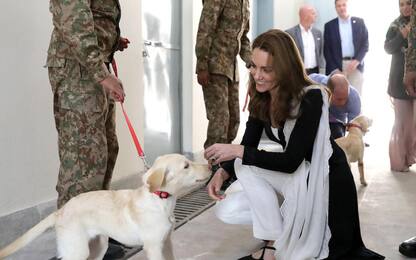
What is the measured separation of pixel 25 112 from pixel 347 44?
4.35 meters

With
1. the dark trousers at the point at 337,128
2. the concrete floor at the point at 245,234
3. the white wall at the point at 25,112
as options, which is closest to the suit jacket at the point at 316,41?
the dark trousers at the point at 337,128

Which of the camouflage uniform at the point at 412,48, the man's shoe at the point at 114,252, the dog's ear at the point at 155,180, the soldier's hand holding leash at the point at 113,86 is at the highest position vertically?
the camouflage uniform at the point at 412,48

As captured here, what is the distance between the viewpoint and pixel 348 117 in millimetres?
4117

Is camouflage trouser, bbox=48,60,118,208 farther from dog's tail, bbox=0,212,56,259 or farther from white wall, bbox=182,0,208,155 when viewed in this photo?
white wall, bbox=182,0,208,155

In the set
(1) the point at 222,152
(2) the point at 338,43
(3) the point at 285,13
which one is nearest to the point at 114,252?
(1) the point at 222,152

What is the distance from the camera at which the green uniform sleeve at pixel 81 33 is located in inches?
74.4

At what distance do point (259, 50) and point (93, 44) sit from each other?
68 cm

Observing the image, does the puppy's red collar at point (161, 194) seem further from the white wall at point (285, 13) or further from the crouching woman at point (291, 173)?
the white wall at point (285, 13)

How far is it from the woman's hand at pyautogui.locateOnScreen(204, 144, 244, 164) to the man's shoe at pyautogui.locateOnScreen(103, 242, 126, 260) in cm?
73

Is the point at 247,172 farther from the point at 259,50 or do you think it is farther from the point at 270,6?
the point at 270,6

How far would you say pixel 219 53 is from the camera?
368cm

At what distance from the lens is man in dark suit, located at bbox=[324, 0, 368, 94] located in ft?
18.7

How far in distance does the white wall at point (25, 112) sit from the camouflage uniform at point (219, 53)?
1.28 metres

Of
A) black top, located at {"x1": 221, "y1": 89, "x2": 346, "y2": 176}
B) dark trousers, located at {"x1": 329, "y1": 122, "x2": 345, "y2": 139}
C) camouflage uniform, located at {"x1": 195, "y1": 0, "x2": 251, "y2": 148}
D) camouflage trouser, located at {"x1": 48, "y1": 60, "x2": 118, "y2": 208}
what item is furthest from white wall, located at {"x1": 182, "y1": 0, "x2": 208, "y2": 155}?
black top, located at {"x1": 221, "y1": 89, "x2": 346, "y2": 176}
